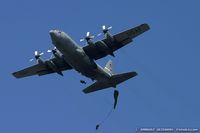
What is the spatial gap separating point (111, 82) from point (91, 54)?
446 cm

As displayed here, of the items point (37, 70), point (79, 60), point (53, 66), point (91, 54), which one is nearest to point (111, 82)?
point (91, 54)

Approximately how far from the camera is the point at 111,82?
69.9m

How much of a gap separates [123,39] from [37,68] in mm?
13710

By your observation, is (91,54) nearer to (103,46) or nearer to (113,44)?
(103,46)

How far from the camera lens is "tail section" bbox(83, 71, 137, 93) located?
6794cm

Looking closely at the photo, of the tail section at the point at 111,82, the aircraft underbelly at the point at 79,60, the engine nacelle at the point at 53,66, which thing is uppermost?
the engine nacelle at the point at 53,66

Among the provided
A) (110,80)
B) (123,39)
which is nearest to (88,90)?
(110,80)

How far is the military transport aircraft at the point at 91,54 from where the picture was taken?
218 feet

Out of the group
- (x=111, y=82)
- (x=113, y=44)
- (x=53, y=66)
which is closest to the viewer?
(x=113, y=44)

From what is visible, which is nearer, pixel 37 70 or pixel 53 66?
pixel 53 66

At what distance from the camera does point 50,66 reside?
2881 inches

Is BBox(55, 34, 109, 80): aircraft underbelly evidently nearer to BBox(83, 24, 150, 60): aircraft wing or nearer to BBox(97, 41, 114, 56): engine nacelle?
BBox(83, 24, 150, 60): aircraft wing

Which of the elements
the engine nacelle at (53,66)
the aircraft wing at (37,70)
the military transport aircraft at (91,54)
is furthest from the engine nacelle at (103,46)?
the engine nacelle at (53,66)

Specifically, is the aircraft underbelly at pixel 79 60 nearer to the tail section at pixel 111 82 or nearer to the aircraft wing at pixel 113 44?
the tail section at pixel 111 82
